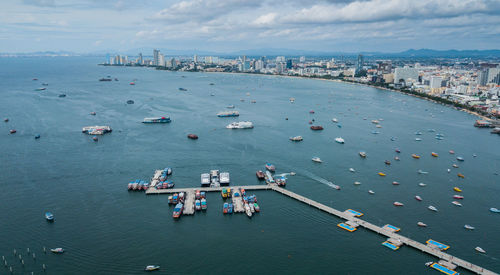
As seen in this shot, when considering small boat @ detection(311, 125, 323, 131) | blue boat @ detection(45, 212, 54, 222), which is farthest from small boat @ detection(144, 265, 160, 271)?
small boat @ detection(311, 125, 323, 131)

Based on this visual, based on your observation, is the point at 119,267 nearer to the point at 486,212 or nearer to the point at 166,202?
the point at 166,202

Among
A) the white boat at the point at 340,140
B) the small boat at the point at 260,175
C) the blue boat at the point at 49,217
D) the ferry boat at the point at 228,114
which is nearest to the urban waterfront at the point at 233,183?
the blue boat at the point at 49,217

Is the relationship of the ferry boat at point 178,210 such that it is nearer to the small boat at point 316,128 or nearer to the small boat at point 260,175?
the small boat at point 260,175

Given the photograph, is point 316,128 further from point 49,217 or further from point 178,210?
point 49,217

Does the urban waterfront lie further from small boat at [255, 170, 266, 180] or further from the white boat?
small boat at [255, 170, 266, 180]

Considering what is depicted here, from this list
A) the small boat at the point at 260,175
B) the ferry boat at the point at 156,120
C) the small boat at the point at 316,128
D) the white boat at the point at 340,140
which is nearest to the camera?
the small boat at the point at 260,175

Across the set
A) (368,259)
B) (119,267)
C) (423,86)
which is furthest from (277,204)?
(423,86)

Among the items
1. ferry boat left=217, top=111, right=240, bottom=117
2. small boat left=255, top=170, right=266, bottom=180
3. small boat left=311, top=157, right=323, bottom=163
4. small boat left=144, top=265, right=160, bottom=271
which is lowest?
small boat left=144, top=265, right=160, bottom=271

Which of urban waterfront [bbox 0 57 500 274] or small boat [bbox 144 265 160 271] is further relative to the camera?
urban waterfront [bbox 0 57 500 274]

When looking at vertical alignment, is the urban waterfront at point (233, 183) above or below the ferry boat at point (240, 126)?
below
